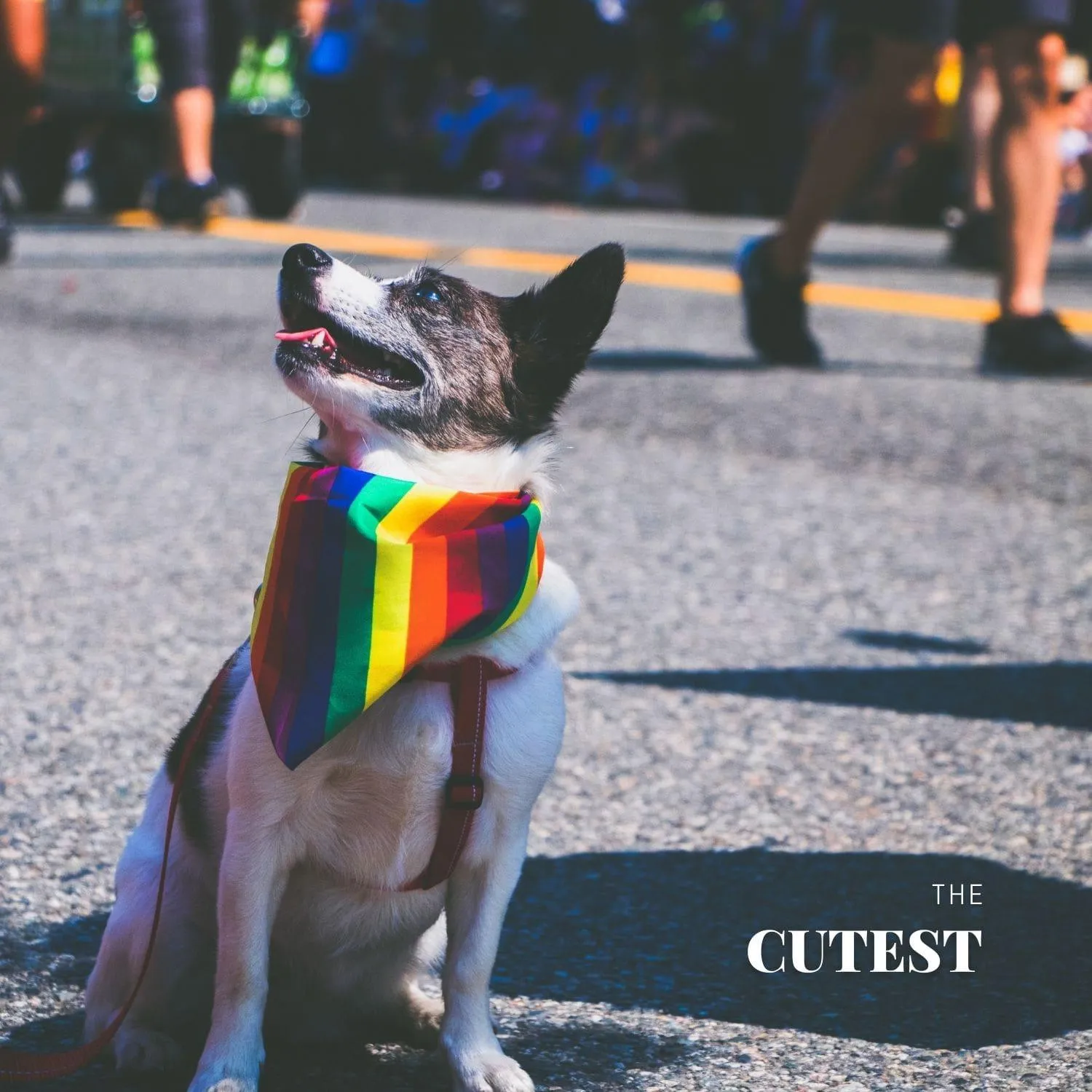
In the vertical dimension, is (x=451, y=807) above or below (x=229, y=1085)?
above

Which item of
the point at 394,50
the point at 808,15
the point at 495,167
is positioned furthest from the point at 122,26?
the point at 394,50

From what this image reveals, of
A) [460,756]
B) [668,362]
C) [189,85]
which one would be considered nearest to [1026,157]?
[668,362]

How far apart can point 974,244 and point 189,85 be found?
3.75 m

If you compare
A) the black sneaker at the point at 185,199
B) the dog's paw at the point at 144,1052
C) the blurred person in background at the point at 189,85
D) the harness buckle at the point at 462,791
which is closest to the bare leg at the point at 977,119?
the blurred person in background at the point at 189,85

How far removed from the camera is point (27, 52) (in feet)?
14.5

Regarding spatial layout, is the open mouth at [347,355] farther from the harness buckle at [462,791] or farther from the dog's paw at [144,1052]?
the dog's paw at [144,1052]

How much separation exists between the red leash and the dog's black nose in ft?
1.68

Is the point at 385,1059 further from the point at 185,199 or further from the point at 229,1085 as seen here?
the point at 185,199

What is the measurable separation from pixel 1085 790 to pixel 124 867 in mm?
1592

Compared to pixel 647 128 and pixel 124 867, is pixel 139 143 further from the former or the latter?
pixel 124 867

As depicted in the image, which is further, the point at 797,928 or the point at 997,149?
the point at 997,149

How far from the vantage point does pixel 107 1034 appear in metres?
2.11

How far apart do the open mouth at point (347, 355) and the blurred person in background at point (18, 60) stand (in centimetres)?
246

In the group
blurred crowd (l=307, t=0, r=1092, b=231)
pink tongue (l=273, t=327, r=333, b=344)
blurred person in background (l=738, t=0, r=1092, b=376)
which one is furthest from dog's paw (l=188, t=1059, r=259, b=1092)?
Result: blurred crowd (l=307, t=0, r=1092, b=231)
